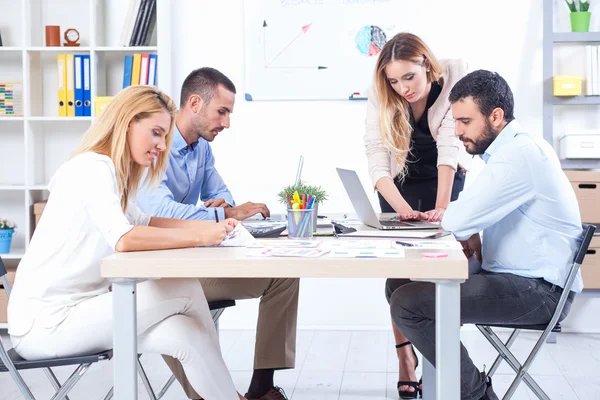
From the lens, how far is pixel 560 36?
3734 mm

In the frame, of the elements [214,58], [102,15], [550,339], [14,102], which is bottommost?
[550,339]

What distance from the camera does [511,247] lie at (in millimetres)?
2031

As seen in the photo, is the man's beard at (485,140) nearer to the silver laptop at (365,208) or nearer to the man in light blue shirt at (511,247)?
the man in light blue shirt at (511,247)

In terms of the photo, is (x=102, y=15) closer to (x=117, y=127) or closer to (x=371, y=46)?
(x=371, y=46)

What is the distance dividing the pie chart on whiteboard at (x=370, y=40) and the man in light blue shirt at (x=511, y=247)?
6.26ft

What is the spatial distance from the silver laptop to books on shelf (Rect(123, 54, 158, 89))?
1.85m

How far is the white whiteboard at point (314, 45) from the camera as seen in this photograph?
12.7 ft

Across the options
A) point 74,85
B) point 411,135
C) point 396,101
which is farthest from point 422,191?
point 74,85

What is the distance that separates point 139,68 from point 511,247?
7.89ft

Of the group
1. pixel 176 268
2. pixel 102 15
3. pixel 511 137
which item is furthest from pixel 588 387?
pixel 102 15

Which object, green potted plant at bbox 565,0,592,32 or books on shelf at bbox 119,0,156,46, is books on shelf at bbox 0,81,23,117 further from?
green potted plant at bbox 565,0,592,32

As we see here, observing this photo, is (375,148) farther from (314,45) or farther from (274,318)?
(314,45)

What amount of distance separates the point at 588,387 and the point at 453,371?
1676 mm

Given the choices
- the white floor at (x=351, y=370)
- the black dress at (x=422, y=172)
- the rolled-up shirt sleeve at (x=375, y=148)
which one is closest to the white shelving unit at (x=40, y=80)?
the white floor at (x=351, y=370)
